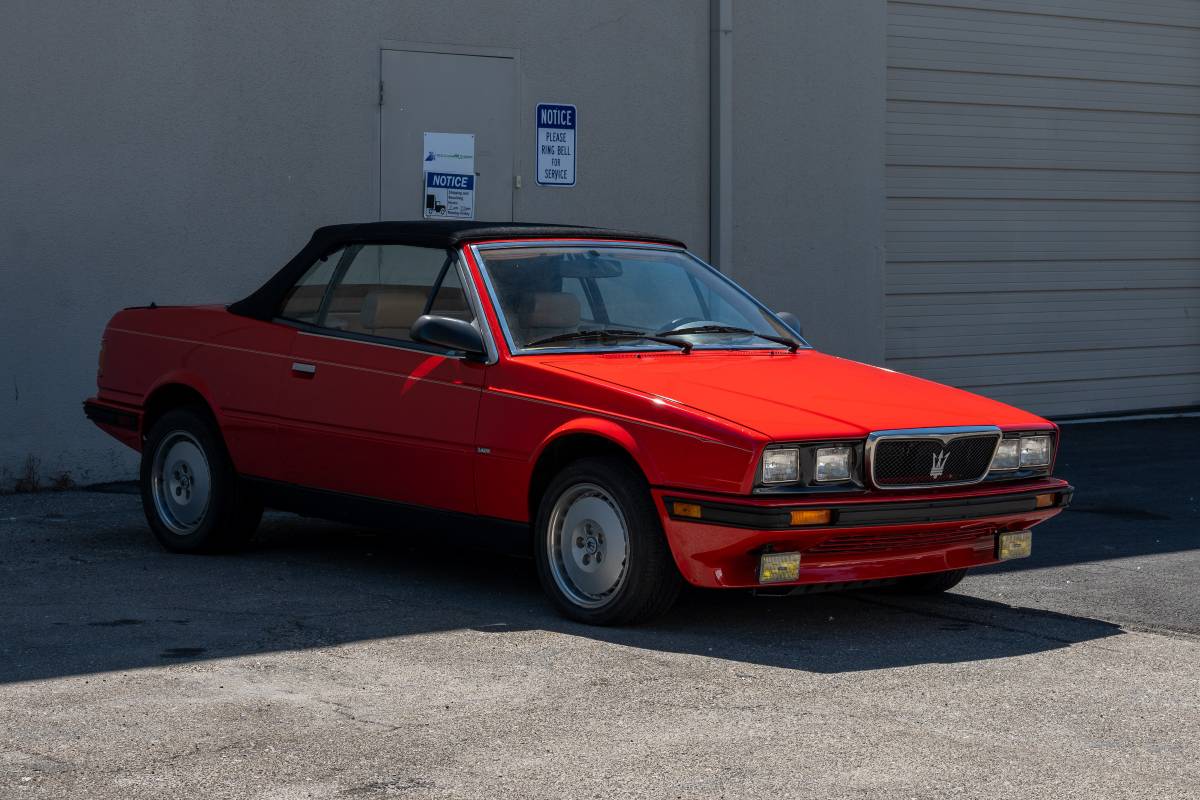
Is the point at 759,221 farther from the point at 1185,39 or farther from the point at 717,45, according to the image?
the point at 1185,39

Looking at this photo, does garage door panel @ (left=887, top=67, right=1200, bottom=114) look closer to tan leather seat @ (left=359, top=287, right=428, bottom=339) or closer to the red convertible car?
the red convertible car

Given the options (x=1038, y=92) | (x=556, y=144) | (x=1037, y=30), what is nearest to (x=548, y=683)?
(x=556, y=144)

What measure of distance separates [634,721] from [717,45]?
8454 millimetres

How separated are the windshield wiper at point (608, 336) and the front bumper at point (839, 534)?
1.02m

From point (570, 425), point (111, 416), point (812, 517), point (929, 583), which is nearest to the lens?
point (812, 517)

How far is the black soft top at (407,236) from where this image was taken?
7.50m

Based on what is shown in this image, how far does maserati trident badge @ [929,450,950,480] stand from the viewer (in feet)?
21.2

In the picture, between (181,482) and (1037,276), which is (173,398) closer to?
(181,482)

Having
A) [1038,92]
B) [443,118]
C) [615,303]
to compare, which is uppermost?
[1038,92]

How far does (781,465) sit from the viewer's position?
6152 millimetres

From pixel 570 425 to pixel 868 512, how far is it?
1.13 metres

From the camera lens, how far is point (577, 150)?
12.2 m

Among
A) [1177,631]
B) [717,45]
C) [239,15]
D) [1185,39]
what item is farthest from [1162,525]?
[1185,39]

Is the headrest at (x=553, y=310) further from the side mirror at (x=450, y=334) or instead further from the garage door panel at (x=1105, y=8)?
the garage door panel at (x=1105, y=8)
